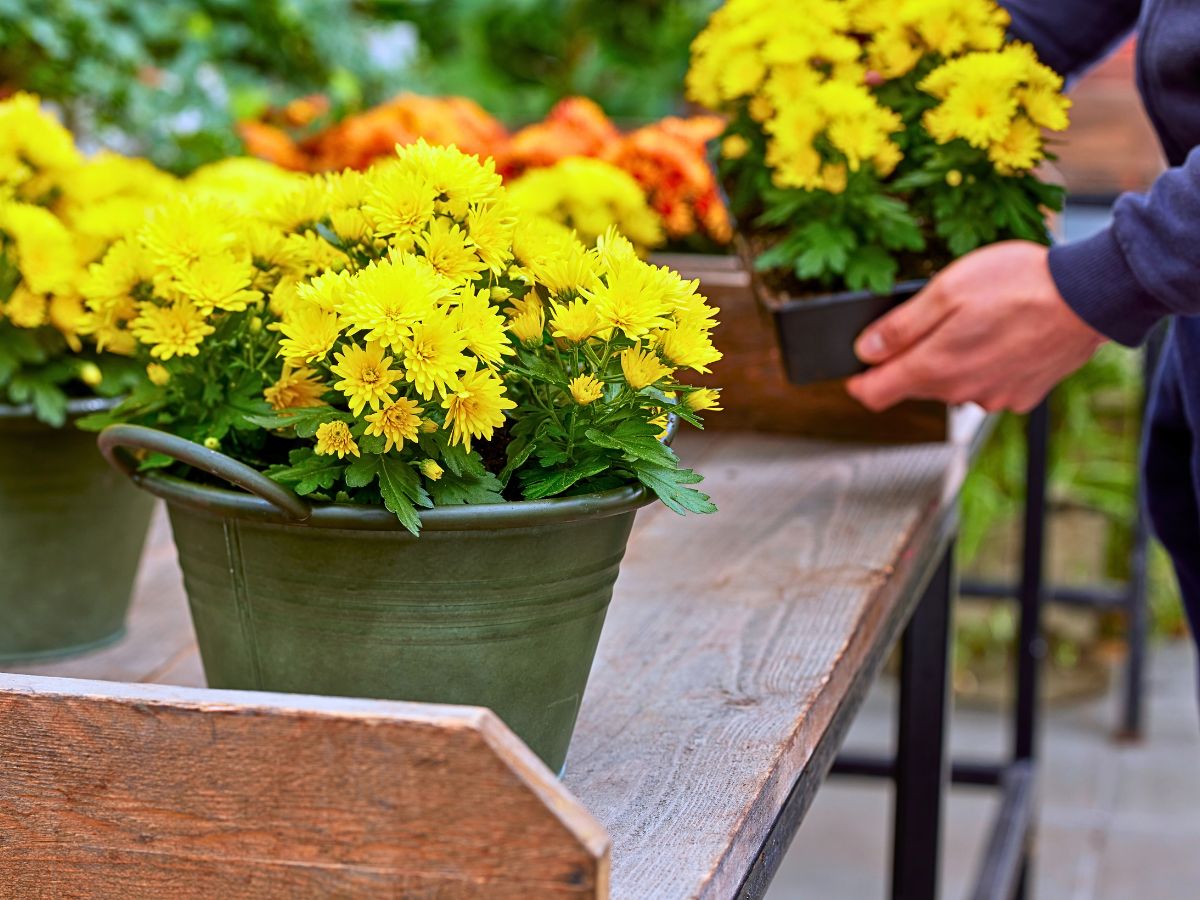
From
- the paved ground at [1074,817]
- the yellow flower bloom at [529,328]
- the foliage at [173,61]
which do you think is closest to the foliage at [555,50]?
the foliage at [173,61]

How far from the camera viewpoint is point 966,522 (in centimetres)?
353

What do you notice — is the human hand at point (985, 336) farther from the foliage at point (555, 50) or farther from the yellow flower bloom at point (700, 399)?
the foliage at point (555, 50)

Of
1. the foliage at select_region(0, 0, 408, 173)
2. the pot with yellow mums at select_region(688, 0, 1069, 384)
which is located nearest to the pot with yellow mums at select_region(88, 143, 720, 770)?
the pot with yellow mums at select_region(688, 0, 1069, 384)

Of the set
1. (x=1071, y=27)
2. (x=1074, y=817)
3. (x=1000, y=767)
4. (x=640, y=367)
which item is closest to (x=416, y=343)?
(x=640, y=367)

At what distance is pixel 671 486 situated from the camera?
2.35 ft

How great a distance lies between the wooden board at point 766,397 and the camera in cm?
156

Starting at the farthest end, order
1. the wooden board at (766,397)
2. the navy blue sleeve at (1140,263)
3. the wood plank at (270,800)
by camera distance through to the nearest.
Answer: the wooden board at (766,397) < the navy blue sleeve at (1140,263) < the wood plank at (270,800)

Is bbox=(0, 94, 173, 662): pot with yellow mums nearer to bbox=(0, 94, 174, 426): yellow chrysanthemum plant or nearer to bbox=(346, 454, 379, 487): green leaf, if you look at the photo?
bbox=(0, 94, 174, 426): yellow chrysanthemum plant

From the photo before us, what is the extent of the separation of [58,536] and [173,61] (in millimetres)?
1906

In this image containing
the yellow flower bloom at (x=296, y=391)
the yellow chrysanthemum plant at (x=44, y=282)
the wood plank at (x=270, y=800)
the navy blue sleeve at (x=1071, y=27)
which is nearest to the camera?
the wood plank at (x=270, y=800)

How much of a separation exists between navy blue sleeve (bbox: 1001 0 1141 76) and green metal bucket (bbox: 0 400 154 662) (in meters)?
0.92

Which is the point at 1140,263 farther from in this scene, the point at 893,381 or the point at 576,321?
the point at 576,321

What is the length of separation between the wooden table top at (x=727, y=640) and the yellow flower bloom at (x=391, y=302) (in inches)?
10.7

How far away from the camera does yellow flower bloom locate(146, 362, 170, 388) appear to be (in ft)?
2.67
